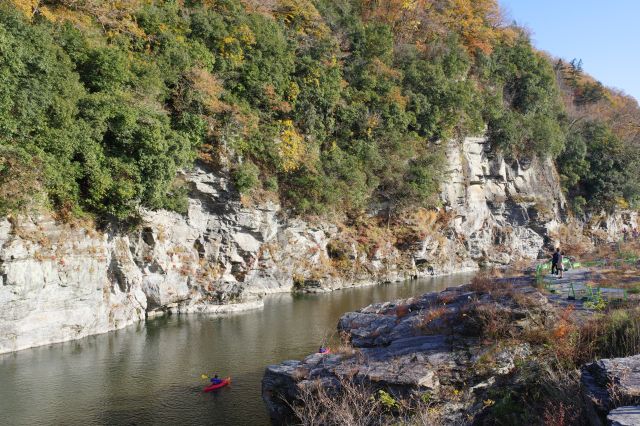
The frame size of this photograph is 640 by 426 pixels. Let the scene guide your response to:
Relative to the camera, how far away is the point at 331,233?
37.3 m

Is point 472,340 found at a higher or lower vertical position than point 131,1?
lower

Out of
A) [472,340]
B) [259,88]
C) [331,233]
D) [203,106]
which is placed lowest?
[472,340]

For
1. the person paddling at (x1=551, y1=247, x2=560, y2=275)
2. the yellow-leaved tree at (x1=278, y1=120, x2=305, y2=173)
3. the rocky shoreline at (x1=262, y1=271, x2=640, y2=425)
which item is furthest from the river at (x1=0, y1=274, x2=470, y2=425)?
the yellow-leaved tree at (x1=278, y1=120, x2=305, y2=173)

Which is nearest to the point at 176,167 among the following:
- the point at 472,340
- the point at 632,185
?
the point at 472,340

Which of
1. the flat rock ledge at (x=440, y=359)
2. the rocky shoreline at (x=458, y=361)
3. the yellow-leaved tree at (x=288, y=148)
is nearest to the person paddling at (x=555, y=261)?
the flat rock ledge at (x=440, y=359)

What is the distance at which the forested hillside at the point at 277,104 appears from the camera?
20.8m

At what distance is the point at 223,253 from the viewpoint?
30.8m

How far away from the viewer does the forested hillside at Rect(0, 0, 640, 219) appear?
68.3ft

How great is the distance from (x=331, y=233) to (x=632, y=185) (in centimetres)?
4184

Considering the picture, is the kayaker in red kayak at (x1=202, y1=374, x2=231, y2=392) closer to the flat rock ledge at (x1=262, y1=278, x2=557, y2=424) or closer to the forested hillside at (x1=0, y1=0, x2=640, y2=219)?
the flat rock ledge at (x1=262, y1=278, x2=557, y2=424)

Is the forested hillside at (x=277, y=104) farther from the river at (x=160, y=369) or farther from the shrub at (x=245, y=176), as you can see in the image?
the river at (x=160, y=369)

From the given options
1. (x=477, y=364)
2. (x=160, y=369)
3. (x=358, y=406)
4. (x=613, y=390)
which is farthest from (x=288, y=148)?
(x=613, y=390)

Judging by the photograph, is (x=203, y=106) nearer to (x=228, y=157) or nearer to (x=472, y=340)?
(x=228, y=157)

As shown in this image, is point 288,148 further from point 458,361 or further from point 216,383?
point 458,361
